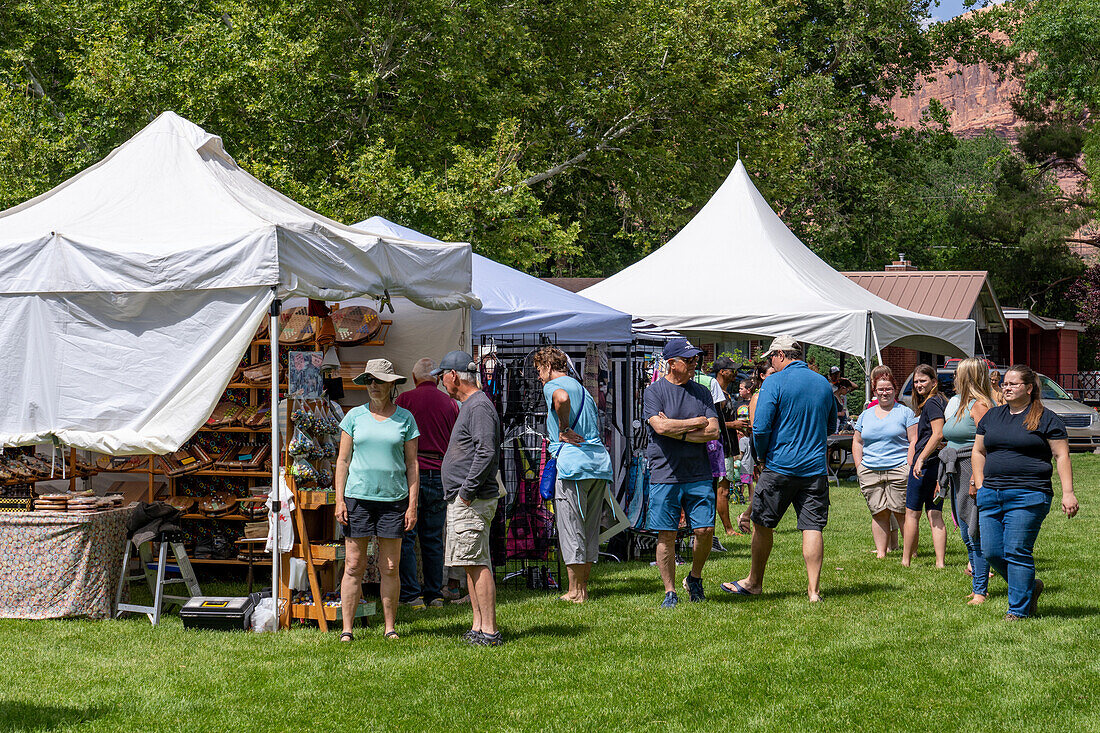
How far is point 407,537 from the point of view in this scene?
8812mm

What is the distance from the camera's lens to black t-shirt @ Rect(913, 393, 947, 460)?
9.66 m

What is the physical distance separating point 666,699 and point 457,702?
108 cm

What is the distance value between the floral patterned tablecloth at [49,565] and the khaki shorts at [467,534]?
8.95 ft

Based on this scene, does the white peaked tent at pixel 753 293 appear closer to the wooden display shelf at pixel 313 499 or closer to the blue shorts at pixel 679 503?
the blue shorts at pixel 679 503

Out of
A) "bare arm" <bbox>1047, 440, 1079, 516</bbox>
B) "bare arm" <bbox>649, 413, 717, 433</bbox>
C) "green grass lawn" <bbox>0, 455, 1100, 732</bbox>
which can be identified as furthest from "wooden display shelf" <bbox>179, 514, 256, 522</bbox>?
"bare arm" <bbox>1047, 440, 1079, 516</bbox>

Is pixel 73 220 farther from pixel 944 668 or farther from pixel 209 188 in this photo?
pixel 944 668

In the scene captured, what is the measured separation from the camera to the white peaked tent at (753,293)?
1558 centimetres

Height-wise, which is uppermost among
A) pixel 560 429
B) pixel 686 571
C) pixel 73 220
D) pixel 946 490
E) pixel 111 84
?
pixel 111 84

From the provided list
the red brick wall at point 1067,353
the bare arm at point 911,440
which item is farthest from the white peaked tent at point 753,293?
the red brick wall at point 1067,353

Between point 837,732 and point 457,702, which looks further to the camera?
point 457,702

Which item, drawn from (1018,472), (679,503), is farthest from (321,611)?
(1018,472)

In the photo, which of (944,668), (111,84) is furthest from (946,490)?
(111,84)

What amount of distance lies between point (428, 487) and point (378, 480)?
4.60 ft

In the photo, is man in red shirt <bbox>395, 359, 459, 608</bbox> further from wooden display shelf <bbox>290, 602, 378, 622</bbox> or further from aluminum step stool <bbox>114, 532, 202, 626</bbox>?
aluminum step stool <bbox>114, 532, 202, 626</bbox>
